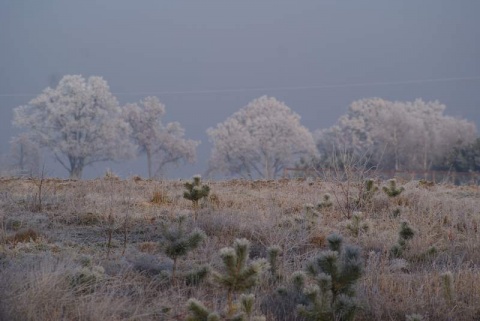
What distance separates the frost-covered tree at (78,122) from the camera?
54688 mm

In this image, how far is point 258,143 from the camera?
2424 inches

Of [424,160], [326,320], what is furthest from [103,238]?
[424,160]

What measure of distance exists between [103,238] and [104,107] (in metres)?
50.2

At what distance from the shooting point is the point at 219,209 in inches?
348

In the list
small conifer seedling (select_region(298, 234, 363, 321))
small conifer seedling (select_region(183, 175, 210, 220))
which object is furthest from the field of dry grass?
small conifer seedling (select_region(298, 234, 363, 321))

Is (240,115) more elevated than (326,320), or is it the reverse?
(240,115)

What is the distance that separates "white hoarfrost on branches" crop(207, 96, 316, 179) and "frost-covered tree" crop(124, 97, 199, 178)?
2.80m

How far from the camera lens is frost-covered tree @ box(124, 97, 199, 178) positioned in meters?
61.8

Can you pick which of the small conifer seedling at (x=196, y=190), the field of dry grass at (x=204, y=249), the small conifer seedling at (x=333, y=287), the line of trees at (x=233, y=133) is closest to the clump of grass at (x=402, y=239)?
the field of dry grass at (x=204, y=249)

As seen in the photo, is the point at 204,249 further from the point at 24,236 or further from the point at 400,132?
the point at 400,132

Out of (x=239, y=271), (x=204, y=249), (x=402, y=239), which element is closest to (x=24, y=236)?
(x=204, y=249)

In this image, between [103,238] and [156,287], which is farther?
[103,238]

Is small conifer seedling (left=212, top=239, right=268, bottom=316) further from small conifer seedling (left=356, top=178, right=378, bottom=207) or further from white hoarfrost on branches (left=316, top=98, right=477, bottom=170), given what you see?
white hoarfrost on branches (left=316, top=98, right=477, bottom=170)

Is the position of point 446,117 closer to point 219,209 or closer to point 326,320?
point 219,209
